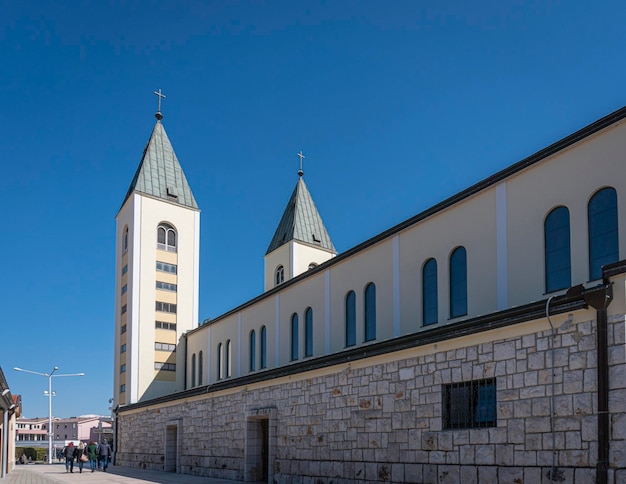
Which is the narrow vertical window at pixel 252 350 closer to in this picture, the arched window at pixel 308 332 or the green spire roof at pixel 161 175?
the arched window at pixel 308 332

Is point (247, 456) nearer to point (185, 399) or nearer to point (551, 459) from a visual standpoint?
point (185, 399)

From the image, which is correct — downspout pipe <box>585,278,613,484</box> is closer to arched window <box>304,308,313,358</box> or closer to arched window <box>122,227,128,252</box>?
arched window <box>304,308,313,358</box>

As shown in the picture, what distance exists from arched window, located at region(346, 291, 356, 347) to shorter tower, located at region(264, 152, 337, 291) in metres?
19.4

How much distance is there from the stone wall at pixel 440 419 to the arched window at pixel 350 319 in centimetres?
308

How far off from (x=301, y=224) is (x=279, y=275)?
3561 millimetres

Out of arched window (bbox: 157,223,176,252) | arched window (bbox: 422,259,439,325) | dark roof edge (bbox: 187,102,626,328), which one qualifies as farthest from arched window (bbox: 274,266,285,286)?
arched window (bbox: 422,259,439,325)

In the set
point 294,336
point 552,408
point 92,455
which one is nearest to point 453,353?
point 552,408

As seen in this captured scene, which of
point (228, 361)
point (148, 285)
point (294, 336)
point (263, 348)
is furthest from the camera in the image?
point (148, 285)

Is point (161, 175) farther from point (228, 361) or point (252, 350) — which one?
point (252, 350)

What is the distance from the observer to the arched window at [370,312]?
67.9 feet

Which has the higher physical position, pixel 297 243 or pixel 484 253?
pixel 297 243

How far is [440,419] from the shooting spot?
1319 cm

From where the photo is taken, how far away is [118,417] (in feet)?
124

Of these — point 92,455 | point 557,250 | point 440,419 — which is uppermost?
point 557,250
